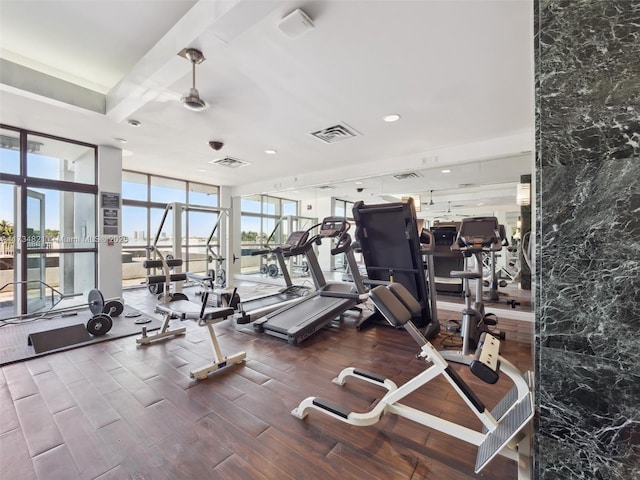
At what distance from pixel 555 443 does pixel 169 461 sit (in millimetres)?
1983

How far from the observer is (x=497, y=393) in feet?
7.66

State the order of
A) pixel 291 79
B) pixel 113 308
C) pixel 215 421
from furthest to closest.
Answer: pixel 113 308 < pixel 291 79 < pixel 215 421

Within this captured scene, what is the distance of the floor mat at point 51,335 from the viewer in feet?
10.3

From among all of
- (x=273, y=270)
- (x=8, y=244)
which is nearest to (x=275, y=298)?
(x=273, y=270)

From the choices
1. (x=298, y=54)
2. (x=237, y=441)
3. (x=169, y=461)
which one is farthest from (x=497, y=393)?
(x=298, y=54)

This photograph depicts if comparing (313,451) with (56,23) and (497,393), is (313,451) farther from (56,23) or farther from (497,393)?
(56,23)

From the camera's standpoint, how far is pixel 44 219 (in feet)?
16.2

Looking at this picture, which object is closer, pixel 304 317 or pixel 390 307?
pixel 390 307

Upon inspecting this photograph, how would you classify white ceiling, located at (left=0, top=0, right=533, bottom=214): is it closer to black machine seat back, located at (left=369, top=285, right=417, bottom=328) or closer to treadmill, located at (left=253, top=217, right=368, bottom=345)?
treadmill, located at (left=253, top=217, right=368, bottom=345)

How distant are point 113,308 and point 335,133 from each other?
461cm

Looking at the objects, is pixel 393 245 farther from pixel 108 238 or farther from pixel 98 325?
pixel 108 238

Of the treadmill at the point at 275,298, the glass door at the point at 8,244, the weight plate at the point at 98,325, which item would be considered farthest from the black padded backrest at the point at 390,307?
the glass door at the point at 8,244

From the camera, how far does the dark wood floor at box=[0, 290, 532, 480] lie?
1.57m

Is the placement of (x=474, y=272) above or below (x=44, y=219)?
below
